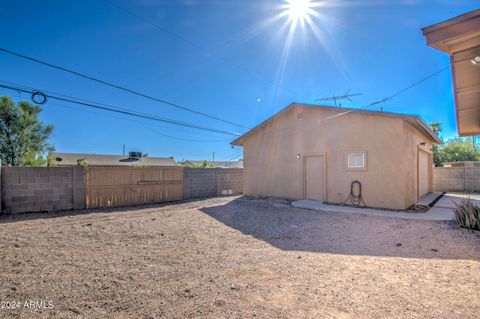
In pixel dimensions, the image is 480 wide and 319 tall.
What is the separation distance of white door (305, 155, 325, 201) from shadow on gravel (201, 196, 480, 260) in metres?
2.40

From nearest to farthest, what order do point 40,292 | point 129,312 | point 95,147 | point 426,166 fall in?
point 129,312 < point 40,292 < point 426,166 < point 95,147

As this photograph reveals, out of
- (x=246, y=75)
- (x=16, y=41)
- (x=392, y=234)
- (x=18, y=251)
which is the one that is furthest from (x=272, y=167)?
(x=16, y=41)

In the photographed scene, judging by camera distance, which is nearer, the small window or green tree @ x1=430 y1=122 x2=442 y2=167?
the small window

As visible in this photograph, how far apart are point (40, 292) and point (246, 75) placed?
38.2ft

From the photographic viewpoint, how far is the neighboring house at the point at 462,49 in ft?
8.66

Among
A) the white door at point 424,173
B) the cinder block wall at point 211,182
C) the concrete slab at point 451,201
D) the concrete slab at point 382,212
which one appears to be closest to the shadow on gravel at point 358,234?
the concrete slab at point 382,212

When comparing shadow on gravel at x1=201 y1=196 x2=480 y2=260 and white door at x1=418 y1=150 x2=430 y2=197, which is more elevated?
white door at x1=418 y1=150 x2=430 y2=197

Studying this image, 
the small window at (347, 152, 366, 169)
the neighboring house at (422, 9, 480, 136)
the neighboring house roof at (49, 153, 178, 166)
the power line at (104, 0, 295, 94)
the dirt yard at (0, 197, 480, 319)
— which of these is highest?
the power line at (104, 0, 295, 94)

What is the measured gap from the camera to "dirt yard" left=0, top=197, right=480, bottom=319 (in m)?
2.18

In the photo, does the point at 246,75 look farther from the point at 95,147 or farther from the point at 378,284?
the point at 95,147

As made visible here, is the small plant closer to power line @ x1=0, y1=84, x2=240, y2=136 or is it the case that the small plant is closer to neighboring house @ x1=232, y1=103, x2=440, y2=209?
neighboring house @ x1=232, y1=103, x2=440, y2=209

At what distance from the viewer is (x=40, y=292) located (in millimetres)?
2488

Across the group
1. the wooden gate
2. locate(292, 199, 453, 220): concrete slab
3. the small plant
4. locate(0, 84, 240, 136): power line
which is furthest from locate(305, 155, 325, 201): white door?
locate(0, 84, 240, 136): power line

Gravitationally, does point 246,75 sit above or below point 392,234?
above
